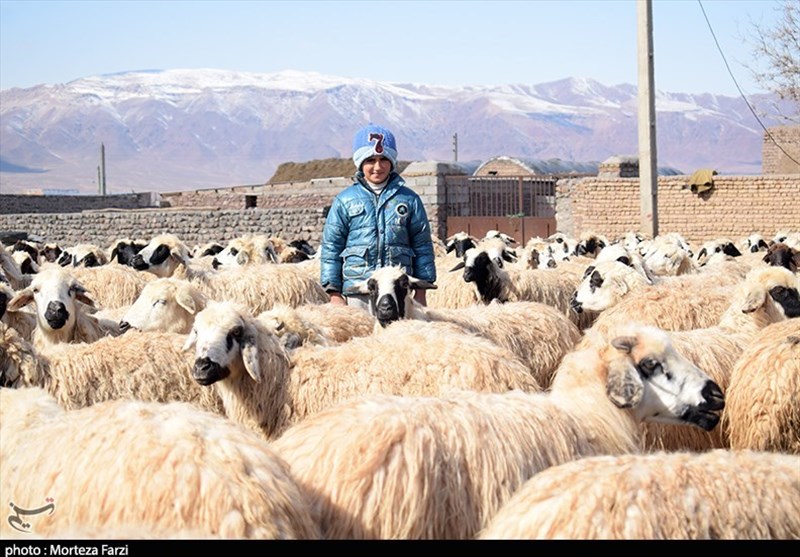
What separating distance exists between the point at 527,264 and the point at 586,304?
4.76m

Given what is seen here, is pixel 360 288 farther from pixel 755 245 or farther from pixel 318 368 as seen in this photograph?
pixel 755 245

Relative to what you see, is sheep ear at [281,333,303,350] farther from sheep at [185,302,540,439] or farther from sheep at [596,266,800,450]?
sheep at [596,266,800,450]

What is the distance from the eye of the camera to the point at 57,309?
293 inches

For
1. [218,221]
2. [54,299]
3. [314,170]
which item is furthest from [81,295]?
[314,170]

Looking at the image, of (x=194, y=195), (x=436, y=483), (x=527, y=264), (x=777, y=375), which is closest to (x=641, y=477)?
(x=436, y=483)

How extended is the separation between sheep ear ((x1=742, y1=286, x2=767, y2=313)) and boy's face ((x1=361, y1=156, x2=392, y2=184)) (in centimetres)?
256

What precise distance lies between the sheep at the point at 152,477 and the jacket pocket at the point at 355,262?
136 inches

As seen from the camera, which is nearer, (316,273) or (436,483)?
(436,483)

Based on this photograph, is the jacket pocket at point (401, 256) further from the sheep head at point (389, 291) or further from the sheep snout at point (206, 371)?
the sheep snout at point (206, 371)

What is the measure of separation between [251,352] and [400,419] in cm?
194

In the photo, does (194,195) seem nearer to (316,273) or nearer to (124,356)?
(316,273)

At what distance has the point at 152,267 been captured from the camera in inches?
446

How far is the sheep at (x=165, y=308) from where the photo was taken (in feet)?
25.7

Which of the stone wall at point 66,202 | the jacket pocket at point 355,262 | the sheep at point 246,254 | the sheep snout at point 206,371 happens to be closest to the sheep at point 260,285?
the jacket pocket at point 355,262
